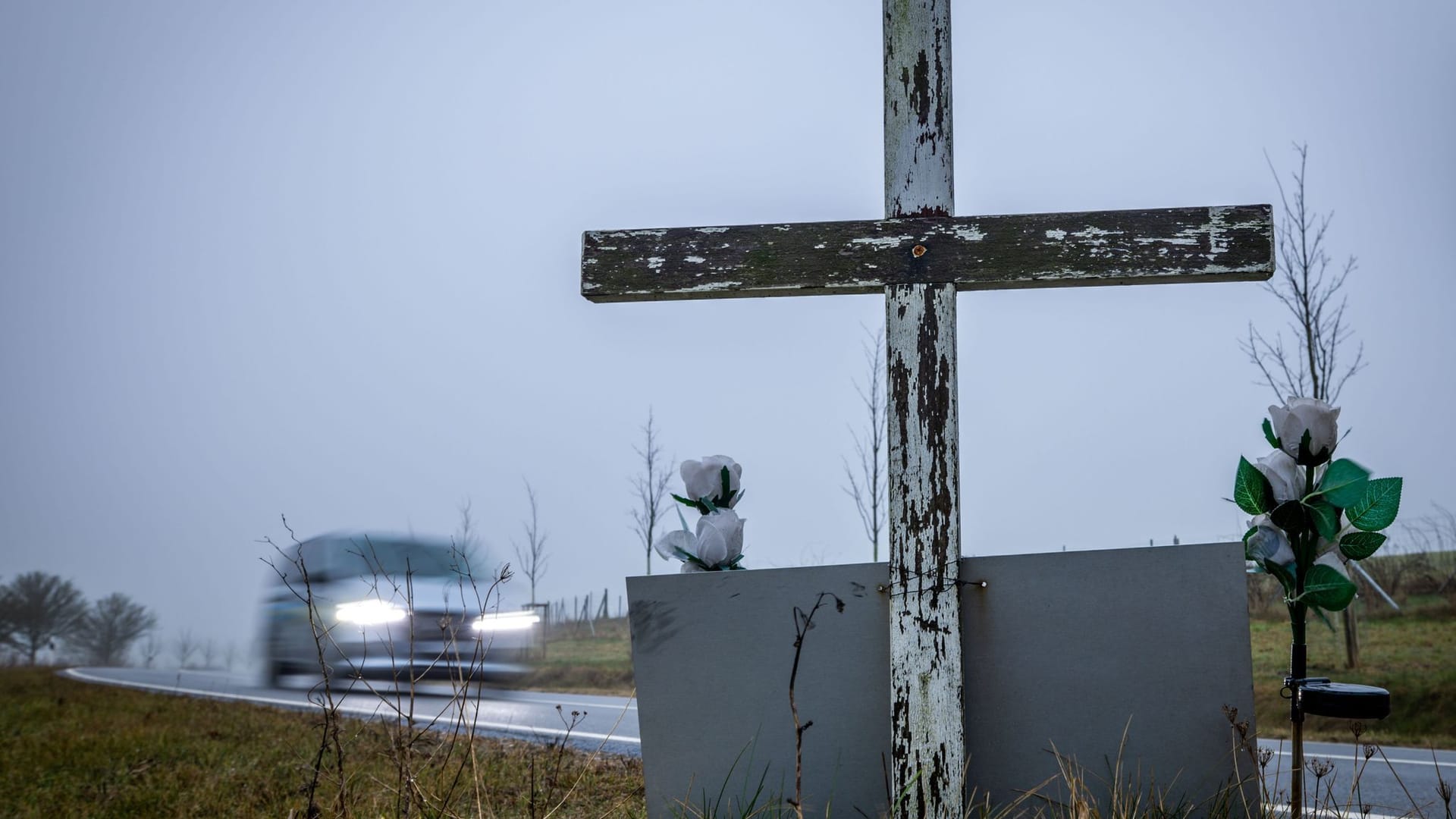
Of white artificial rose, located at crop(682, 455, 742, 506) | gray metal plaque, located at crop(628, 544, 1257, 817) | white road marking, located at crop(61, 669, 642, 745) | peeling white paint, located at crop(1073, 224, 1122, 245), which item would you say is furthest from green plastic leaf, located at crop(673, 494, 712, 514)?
peeling white paint, located at crop(1073, 224, 1122, 245)

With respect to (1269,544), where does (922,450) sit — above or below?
above

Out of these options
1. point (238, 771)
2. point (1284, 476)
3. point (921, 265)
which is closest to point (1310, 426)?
point (1284, 476)

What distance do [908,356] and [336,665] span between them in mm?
7846

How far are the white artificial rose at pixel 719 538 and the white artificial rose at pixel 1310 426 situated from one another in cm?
161

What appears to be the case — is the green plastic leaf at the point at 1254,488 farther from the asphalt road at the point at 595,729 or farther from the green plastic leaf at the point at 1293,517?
the asphalt road at the point at 595,729

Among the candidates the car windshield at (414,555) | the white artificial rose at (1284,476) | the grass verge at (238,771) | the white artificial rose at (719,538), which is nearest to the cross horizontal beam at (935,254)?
the white artificial rose at (1284,476)

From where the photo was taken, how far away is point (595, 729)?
789 centimetres

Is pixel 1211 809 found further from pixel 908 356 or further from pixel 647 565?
pixel 647 565

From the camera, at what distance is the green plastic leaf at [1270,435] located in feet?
8.62

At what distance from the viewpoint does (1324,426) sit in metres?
2.51

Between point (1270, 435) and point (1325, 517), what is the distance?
0.28m

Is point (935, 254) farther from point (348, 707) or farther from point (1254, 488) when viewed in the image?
point (348, 707)

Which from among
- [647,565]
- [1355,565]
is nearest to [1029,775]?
[1355,565]

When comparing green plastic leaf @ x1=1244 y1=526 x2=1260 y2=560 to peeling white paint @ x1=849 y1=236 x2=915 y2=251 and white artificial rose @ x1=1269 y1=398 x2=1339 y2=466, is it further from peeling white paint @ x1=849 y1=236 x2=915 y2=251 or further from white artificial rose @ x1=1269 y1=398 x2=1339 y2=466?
peeling white paint @ x1=849 y1=236 x2=915 y2=251
